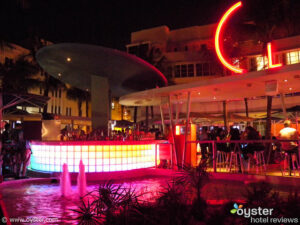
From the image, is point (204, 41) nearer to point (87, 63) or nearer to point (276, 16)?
point (276, 16)

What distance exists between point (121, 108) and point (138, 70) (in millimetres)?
37481

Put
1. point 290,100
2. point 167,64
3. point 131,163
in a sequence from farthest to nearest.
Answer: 1. point 167,64
2. point 290,100
3. point 131,163

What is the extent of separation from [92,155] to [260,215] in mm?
7335

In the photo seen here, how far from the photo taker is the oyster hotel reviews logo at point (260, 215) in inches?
166

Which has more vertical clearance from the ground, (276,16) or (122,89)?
(276,16)

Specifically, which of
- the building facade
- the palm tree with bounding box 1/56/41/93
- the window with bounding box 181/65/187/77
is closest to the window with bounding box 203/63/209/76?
the building facade

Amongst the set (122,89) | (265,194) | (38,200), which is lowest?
(38,200)

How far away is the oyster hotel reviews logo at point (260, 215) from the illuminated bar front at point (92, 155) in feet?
21.7

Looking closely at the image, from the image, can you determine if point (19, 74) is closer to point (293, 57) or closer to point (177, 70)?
point (177, 70)

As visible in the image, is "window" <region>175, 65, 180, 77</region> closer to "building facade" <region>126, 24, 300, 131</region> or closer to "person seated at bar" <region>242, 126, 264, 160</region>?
"building facade" <region>126, 24, 300, 131</region>

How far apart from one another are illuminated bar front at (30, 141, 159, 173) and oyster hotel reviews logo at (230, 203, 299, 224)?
6629mm

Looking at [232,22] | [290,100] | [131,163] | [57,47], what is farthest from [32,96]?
[290,100]

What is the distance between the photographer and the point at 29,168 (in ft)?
41.0

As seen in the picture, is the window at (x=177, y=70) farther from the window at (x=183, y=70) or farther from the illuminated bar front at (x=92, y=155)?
the illuminated bar front at (x=92, y=155)
